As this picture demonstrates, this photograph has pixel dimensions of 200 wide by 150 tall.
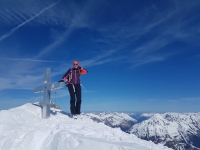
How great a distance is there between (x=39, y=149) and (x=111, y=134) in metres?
3.52

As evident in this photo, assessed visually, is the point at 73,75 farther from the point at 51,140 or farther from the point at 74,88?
the point at 51,140

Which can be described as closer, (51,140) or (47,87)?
(51,140)

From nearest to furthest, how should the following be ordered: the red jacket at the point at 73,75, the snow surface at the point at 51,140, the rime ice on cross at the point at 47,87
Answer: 1. the snow surface at the point at 51,140
2. the rime ice on cross at the point at 47,87
3. the red jacket at the point at 73,75

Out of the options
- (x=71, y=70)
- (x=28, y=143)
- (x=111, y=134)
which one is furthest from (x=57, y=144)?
(x=71, y=70)

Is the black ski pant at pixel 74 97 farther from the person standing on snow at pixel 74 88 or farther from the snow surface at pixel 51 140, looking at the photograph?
the snow surface at pixel 51 140

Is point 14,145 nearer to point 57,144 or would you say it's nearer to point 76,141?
point 57,144

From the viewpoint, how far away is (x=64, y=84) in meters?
12.1

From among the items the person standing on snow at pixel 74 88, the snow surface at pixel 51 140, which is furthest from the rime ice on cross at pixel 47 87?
the snow surface at pixel 51 140

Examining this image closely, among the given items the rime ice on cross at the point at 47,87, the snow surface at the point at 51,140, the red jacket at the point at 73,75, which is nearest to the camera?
the snow surface at the point at 51,140

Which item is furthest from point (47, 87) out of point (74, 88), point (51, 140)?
point (51, 140)

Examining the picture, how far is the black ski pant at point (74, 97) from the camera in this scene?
12.4 m

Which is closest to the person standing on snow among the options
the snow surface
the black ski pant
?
the black ski pant

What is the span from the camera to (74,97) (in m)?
12.4

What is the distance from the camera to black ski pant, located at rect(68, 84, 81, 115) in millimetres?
12398
